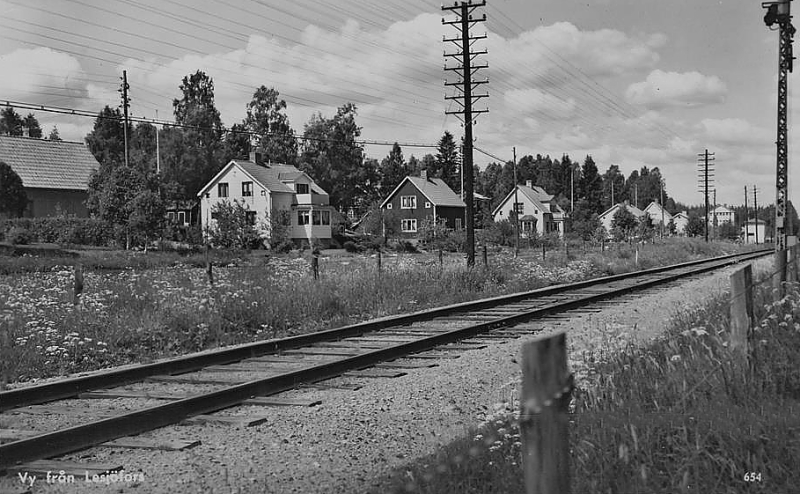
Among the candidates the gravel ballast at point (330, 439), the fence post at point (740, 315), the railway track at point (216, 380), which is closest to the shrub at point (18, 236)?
the railway track at point (216, 380)

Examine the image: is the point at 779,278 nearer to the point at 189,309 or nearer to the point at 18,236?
the point at 189,309

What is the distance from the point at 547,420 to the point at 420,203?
86.2m

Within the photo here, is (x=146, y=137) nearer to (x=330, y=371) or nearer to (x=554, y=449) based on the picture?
(x=330, y=371)

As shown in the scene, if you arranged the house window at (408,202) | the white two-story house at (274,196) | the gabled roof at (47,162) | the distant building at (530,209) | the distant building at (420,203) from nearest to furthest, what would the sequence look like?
the gabled roof at (47,162), the white two-story house at (274,196), the distant building at (420,203), the house window at (408,202), the distant building at (530,209)

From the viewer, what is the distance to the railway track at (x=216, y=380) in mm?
5961

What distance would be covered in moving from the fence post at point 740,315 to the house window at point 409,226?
81811 millimetres

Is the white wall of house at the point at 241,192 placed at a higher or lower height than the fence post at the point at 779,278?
higher

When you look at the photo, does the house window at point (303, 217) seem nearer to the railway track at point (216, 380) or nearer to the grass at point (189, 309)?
the grass at point (189, 309)

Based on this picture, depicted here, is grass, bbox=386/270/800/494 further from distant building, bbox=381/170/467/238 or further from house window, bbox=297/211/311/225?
distant building, bbox=381/170/467/238

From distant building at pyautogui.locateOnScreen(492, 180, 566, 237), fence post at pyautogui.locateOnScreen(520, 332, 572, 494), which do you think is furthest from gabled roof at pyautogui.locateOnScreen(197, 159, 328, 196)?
fence post at pyautogui.locateOnScreen(520, 332, 572, 494)

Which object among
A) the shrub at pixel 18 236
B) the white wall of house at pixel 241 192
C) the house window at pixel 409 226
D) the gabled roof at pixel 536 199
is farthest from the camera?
the gabled roof at pixel 536 199

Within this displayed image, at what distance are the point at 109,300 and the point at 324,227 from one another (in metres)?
58.8

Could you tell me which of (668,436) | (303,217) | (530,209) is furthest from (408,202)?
(668,436)

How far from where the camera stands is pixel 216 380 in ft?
28.5
